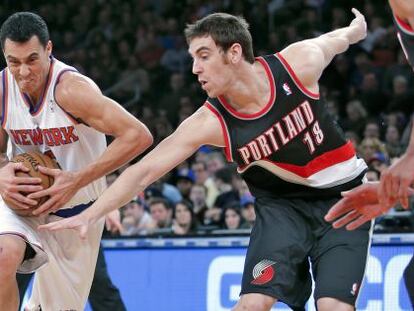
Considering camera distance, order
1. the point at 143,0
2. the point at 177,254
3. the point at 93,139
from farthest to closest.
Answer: the point at 143,0
the point at 177,254
the point at 93,139

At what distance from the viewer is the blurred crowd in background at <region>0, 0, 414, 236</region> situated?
34.8 feet

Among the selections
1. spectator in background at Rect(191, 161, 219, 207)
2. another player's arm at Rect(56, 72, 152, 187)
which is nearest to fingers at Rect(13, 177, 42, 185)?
another player's arm at Rect(56, 72, 152, 187)

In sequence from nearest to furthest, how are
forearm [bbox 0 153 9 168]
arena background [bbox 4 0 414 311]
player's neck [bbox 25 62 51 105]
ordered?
player's neck [bbox 25 62 51 105] → forearm [bbox 0 153 9 168] → arena background [bbox 4 0 414 311]

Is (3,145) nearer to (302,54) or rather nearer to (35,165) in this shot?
(35,165)

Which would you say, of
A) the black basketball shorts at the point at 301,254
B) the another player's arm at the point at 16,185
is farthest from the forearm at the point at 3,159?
the black basketball shorts at the point at 301,254

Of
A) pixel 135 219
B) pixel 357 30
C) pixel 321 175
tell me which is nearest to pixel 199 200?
pixel 135 219

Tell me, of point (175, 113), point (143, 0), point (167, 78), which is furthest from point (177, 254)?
point (143, 0)

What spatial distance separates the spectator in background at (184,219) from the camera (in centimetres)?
1005

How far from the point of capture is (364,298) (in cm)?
802

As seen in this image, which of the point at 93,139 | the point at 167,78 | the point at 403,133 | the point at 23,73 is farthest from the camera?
Result: the point at 167,78

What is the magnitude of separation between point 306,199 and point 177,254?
334 cm

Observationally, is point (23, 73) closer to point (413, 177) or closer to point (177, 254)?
point (413, 177)

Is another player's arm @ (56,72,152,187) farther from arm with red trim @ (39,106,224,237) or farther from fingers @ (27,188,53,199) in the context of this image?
arm with red trim @ (39,106,224,237)

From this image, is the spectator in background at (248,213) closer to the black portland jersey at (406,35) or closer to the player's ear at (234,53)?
the player's ear at (234,53)
